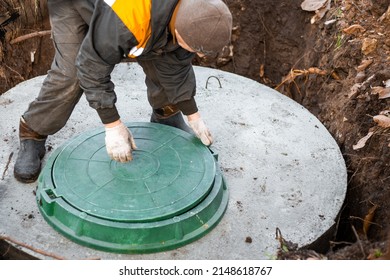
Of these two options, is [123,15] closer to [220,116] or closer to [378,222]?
[220,116]

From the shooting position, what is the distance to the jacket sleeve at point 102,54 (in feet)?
7.73

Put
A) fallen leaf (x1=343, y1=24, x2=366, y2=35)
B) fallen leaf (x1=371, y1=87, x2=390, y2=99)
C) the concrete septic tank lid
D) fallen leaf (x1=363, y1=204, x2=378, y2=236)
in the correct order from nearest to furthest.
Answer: the concrete septic tank lid → fallen leaf (x1=363, y1=204, x2=378, y2=236) → fallen leaf (x1=371, y1=87, x2=390, y2=99) → fallen leaf (x1=343, y1=24, x2=366, y2=35)

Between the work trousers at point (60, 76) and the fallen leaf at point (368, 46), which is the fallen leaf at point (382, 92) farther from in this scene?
the work trousers at point (60, 76)

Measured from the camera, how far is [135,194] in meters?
2.68

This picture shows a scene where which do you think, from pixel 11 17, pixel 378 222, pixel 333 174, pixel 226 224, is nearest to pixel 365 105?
pixel 333 174

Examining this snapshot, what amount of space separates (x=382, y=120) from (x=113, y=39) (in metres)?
1.64

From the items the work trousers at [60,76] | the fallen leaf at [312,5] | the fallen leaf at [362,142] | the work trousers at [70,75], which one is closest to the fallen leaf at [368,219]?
the fallen leaf at [362,142]

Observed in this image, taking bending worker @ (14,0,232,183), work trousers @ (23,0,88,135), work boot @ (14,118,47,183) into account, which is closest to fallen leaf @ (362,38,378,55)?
bending worker @ (14,0,232,183)

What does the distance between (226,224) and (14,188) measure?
1202 millimetres

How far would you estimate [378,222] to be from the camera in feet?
9.48

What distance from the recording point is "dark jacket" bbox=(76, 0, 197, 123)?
2.34m

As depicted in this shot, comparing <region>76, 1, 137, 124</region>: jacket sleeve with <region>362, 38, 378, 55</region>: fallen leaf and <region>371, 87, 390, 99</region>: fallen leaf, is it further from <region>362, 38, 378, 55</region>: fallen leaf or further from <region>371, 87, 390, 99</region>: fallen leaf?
<region>362, 38, 378, 55</region>: fallen leaf

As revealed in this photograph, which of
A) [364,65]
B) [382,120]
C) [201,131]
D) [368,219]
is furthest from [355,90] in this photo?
[201,131]

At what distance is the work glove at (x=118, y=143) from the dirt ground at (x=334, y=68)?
95cm
